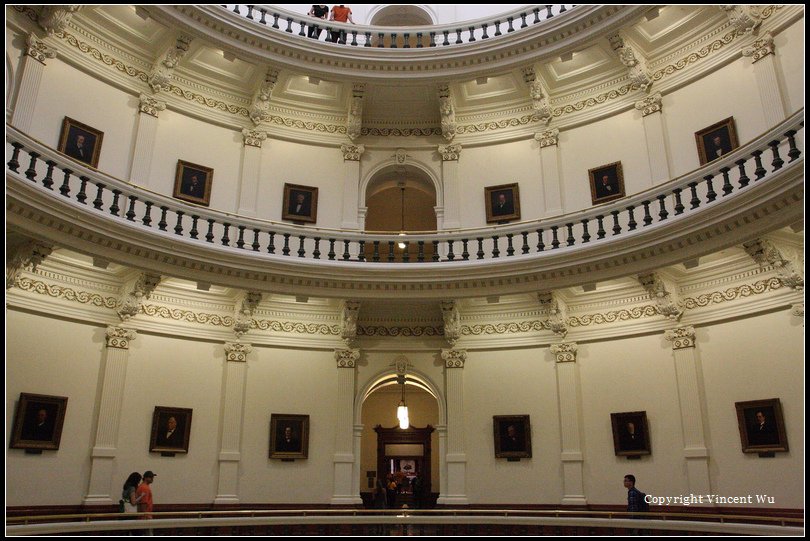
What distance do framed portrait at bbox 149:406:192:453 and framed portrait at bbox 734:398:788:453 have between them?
36.0 ft

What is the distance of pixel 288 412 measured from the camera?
14391 millimetres

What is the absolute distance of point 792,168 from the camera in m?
9.11

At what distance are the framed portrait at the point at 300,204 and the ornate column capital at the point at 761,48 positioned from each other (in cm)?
1004

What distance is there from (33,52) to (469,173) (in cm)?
989

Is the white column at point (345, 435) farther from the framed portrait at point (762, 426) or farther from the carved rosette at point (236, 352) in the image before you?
the framed portrait at point (762, 426)

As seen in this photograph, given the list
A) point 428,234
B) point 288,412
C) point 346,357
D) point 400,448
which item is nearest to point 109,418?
point 288,412

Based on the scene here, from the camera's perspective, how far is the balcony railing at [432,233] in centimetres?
1042

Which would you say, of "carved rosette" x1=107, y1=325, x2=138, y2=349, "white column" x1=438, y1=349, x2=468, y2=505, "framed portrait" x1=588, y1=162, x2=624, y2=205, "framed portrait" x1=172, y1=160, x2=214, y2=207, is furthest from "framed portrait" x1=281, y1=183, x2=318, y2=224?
"framed portrait" x1=588, y1=162, x2=624, y2=205

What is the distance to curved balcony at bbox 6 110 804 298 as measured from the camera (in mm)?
10102

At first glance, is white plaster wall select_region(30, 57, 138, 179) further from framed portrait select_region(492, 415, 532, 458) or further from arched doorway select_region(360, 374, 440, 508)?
framed portrait select_region(492, 415, 532, 458)

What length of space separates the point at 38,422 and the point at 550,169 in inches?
481

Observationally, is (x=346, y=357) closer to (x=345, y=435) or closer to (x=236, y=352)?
(x=345, y=435)

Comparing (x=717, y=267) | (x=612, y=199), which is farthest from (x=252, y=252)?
(x=717, y=267)

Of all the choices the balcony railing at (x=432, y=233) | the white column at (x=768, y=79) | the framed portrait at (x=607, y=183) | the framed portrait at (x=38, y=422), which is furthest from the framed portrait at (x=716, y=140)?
the framed portrait at (x=38, y=422)
